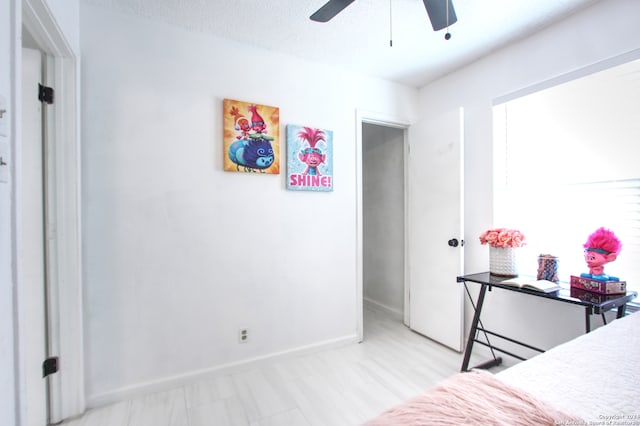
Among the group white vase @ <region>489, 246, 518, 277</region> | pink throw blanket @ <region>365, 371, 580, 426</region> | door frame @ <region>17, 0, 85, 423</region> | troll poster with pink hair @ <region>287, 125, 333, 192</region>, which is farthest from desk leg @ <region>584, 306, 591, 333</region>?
door frame @ <region>17, 0, 85, 423</region>

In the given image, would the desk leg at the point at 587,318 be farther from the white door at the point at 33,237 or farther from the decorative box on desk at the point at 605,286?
the white door at the point at 33,237

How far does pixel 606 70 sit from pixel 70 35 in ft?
10.1

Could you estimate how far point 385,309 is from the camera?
345 centimetres

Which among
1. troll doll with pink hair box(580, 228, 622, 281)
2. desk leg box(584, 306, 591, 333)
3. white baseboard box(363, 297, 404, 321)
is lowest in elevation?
white baseboard box(363, 297, 404, 321)

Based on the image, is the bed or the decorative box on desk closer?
the bed

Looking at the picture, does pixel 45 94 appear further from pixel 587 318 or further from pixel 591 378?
pixel 587 318

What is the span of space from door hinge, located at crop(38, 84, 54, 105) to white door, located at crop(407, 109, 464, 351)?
2.73 metres

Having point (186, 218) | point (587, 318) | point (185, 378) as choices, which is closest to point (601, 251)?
point (587, 318)

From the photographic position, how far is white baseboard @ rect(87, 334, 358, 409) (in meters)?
1.71

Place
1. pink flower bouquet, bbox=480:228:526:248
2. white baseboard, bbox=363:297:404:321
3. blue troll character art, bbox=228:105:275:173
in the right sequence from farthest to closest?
white baseboard, bbox=363:297:404:321 → blue troll character art, bbox=228:105:275:173 → pink flower bouquet, bbox=480:228:526:248

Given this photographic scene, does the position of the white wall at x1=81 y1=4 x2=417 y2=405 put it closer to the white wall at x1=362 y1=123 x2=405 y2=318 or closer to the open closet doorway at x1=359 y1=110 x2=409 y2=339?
the open closet doorway at x1=359 y1=110 x2=409 y2=339

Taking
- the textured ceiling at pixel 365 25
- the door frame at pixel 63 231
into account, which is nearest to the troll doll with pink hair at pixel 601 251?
the textured ceiling at pixel 365 25

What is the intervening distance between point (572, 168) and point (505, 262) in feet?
2.46

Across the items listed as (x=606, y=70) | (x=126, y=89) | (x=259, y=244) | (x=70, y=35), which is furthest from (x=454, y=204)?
(x=70, y=35)
